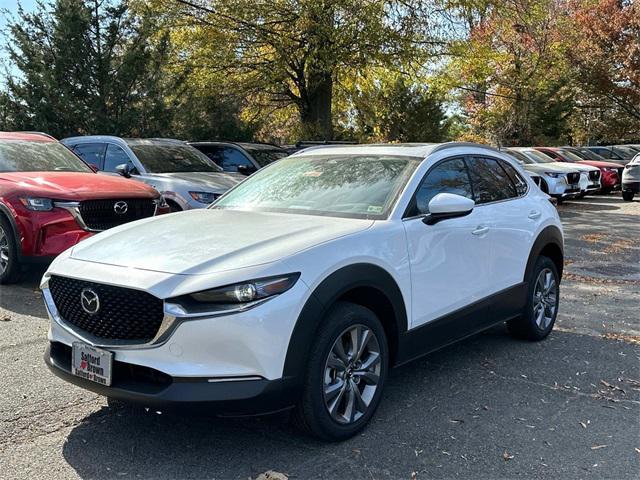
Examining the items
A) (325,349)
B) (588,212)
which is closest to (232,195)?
(325,349)

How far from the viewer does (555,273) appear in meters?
5.82

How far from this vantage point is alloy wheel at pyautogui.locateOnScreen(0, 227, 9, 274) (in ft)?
22.5

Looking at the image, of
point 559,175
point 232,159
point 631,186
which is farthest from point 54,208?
point 631,186

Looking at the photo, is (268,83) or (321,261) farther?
(268,83)

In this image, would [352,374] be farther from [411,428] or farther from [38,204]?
[38,204]

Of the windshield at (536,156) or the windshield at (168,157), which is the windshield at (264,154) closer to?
the windshield at (168,157)

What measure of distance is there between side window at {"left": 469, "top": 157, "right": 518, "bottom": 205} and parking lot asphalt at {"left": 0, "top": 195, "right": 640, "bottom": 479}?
129 cm

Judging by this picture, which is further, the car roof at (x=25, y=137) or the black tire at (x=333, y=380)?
the car roof at (x=25, y=137)

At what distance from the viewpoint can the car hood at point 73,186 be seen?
264 inches

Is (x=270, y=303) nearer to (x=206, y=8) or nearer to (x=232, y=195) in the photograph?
(x=232, y=195)

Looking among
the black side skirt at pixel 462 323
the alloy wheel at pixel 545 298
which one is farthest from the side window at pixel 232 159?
the black side skirt at pixel 462 323

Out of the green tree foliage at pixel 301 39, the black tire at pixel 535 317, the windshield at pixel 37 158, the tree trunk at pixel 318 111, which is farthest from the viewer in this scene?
the tree trunk at pixel 318 111

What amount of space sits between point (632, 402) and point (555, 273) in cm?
178

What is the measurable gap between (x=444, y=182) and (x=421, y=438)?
1.88 m
